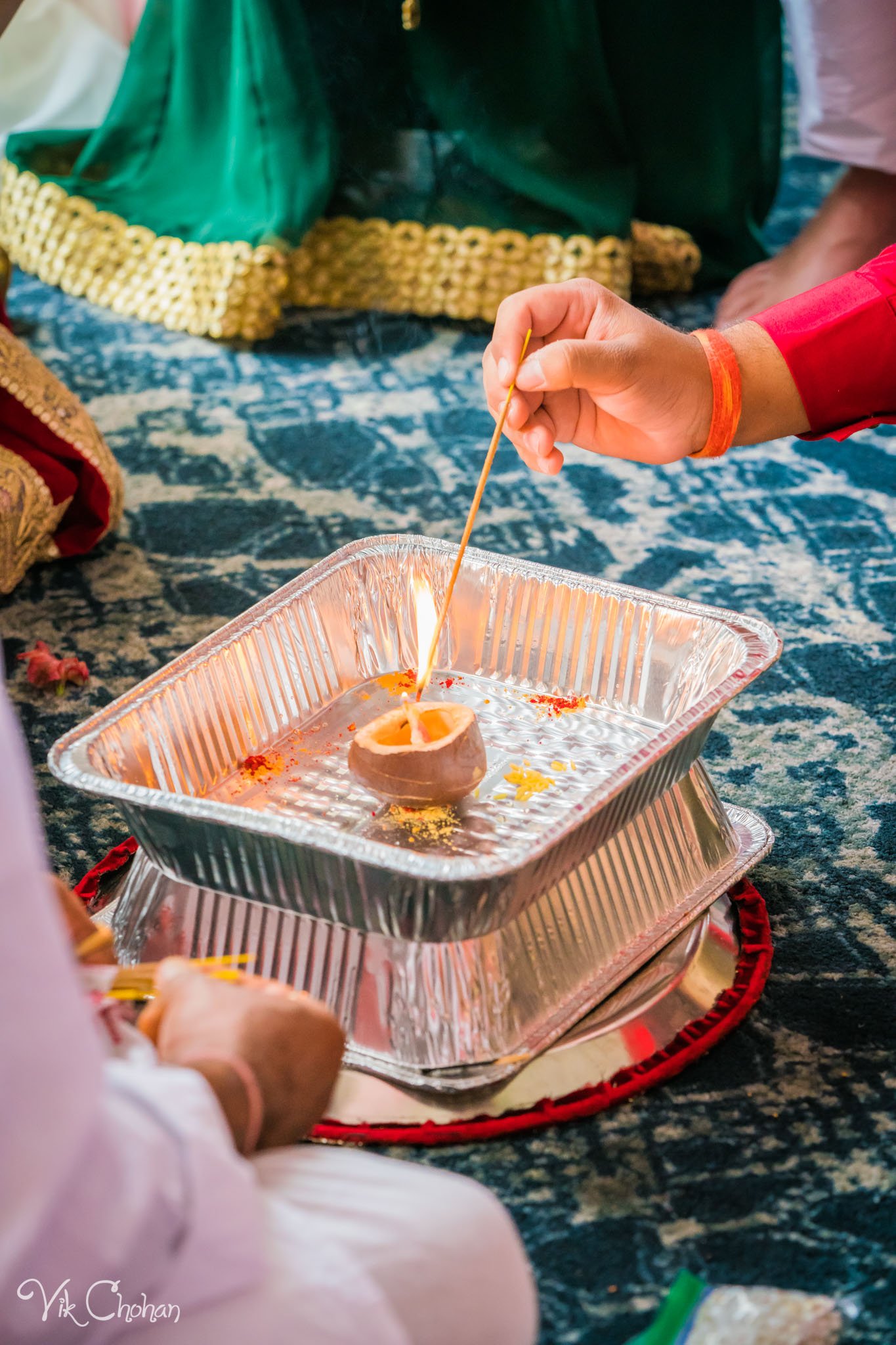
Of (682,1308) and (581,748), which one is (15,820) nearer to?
(682,1308)

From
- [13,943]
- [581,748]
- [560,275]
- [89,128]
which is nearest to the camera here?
[13,943]

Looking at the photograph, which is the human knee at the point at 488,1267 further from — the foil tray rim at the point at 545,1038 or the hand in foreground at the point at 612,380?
the hand in foreground at the point at 612,380

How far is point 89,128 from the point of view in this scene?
104 inches

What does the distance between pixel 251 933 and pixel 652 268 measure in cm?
174

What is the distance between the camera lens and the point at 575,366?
109cm

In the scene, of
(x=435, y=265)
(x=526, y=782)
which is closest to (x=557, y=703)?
(x=526, y=782)

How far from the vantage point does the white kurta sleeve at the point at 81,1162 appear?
1.58ft

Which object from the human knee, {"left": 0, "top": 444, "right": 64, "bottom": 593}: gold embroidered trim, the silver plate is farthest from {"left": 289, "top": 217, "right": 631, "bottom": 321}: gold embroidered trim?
the human knee

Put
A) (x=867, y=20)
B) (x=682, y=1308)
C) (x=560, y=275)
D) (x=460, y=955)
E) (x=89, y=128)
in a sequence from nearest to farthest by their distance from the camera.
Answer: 1. (x=682, y=1308)
2. (x=460, y=955)
3. (x=867, y=20)
4. (x=560, y=275)
5. (x=89, y=128)

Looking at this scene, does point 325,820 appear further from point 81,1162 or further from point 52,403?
point 52,403

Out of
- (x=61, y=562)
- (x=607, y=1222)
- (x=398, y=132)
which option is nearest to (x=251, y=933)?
(x=607, y=1222)

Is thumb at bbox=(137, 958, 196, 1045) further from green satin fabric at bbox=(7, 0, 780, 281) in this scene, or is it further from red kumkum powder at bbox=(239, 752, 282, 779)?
green satin fabric at bbox=(7, 0, 780, 281)

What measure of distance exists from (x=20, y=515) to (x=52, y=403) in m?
0.15

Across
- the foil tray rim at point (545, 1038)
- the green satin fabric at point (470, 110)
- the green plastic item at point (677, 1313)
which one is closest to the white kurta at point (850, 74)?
the green satin fabric at point (470, 110)
